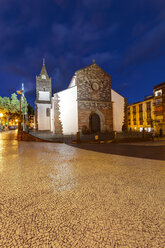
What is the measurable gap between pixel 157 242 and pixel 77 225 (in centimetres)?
107

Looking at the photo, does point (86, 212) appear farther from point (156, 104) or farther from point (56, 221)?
point (156, 104)

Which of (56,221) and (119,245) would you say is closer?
(119,245)

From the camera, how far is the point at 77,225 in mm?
1752

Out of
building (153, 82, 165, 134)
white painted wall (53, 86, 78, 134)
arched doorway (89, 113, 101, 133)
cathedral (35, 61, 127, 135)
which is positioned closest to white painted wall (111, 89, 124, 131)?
cathedral (35, 61, 127, 135)

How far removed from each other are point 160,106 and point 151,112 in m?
5.53

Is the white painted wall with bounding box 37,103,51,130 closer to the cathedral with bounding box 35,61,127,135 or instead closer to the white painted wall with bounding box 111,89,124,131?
the cathedral with bounding box 35,61,127,135

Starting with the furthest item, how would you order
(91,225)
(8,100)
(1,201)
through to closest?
(8,100)
(1,201)
(91,225)

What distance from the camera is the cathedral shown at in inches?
726

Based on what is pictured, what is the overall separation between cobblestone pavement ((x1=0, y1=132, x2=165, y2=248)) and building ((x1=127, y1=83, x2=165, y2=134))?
1869 cm

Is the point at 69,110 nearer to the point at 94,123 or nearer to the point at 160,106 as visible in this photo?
the point at 94,123

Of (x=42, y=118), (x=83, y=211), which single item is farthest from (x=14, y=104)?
(x=83, y=211)

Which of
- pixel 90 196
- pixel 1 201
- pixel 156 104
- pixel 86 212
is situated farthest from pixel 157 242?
pixel 156 104

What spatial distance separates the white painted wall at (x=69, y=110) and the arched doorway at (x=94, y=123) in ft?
8.57

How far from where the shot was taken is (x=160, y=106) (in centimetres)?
2970
